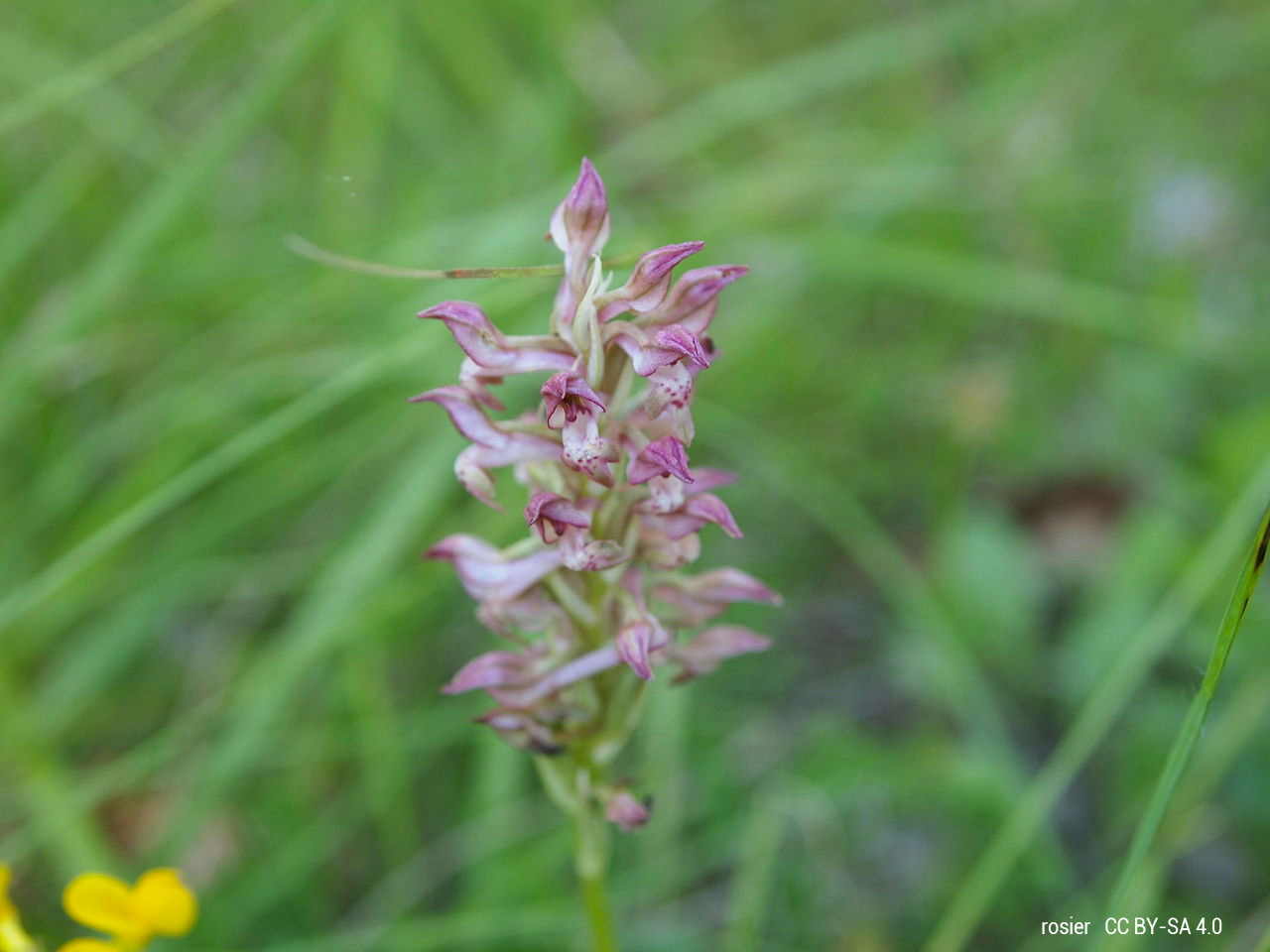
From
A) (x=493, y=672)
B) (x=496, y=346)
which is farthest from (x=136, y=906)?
(x=496, y=346)

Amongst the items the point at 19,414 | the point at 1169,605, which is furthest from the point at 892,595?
the point at 19,414

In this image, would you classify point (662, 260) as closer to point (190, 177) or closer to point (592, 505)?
point (592, 505)

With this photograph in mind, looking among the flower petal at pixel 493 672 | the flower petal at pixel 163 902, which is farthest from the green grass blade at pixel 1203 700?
the flower petal at pixel 163 902

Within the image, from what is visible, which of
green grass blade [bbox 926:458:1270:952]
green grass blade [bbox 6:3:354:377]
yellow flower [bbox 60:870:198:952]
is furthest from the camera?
green grass blade [bbox 6:3:354:377]

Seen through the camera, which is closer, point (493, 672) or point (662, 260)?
point (662, 260)

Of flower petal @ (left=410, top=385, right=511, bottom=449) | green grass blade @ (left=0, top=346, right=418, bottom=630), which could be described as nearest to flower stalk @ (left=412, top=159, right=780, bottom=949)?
flower petal @ (left=410, top=385, right=511, bottom=449)

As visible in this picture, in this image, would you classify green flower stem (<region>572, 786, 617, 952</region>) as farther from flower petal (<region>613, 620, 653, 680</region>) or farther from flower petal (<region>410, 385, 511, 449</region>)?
flower petal (<region>410, 385, 511, 449</region>)
